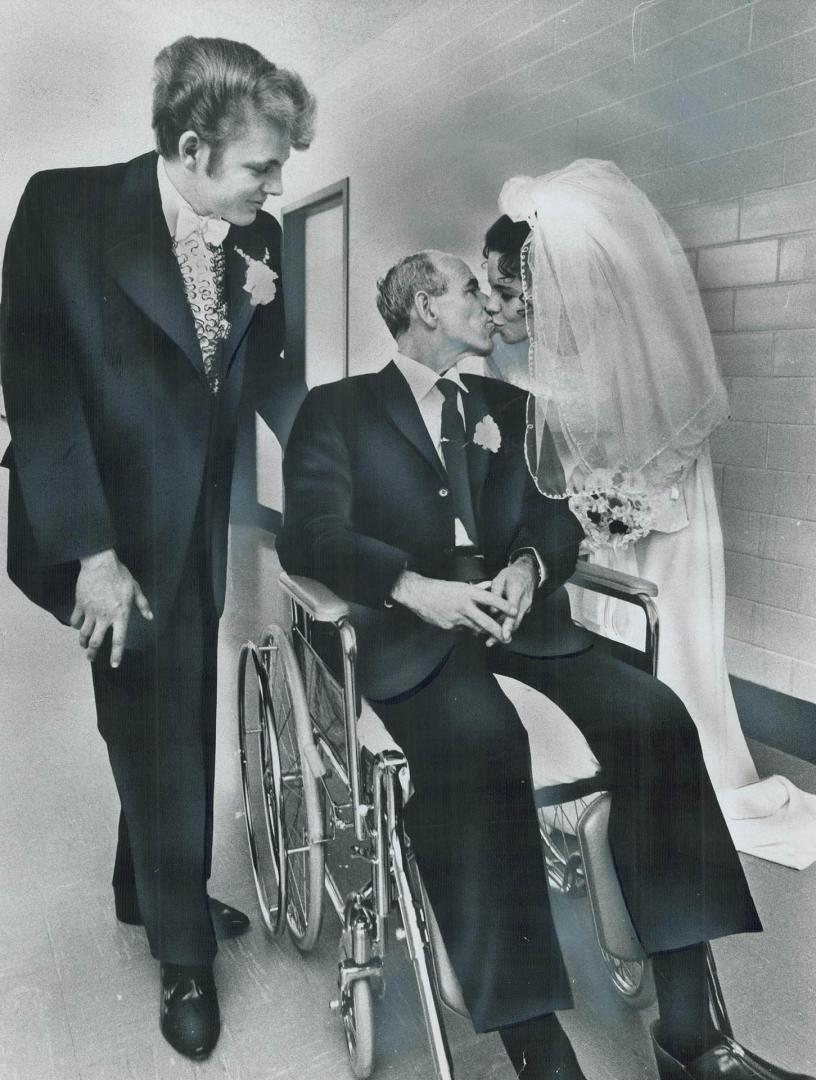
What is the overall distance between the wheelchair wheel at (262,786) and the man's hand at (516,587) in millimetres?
406

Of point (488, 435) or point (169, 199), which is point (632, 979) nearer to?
point (488, 435)

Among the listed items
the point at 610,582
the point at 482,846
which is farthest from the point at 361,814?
the point at 610,582

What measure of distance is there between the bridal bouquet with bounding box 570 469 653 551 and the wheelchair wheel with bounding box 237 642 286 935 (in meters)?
0.64

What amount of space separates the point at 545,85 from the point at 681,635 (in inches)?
39.8

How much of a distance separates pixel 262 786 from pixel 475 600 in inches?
22.0

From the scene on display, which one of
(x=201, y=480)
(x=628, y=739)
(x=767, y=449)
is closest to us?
(x=201, y=480)

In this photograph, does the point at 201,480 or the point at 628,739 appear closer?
the point at 201,480

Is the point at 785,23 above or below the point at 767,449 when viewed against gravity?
above

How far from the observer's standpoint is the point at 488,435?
151 centimetres

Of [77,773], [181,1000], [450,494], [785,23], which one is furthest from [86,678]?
[785,23]

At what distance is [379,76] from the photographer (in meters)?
1.41

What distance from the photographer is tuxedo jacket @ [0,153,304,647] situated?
126 centimetres

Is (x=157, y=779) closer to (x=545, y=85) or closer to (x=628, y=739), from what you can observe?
(x=628, y=739)

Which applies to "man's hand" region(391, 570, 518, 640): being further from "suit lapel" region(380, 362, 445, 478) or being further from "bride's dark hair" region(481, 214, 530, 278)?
"bride's dark hair" region(481, 214, 530, 278)
